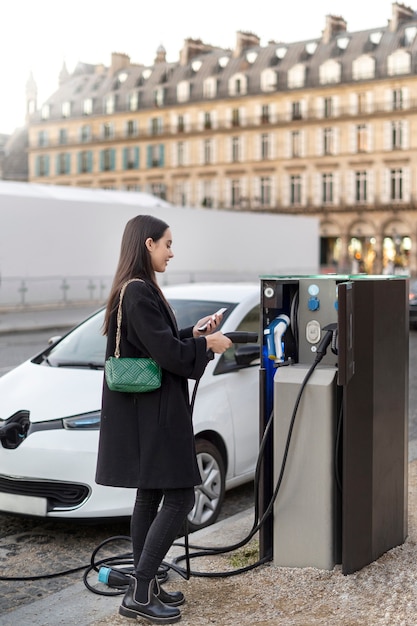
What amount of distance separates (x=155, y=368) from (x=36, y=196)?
2769cm

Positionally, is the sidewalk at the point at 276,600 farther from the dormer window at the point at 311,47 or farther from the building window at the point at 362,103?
the dormer window at the point at 311,47

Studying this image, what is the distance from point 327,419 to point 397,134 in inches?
2646

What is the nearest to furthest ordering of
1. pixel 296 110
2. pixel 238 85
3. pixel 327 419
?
pixel 327 419
pixel 296 110
pixel 238 85

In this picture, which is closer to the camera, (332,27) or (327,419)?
(327,419)

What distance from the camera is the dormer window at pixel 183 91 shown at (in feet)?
263

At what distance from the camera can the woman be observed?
383cm

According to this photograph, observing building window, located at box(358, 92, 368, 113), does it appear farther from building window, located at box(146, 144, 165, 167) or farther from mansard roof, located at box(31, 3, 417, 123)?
building window, located at box(146, 144, 165, 167)

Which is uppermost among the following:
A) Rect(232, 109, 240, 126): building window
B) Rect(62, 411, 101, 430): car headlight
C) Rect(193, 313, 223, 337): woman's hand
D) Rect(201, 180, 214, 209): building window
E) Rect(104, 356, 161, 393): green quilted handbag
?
Rect(232, 109, 240, 126): building window

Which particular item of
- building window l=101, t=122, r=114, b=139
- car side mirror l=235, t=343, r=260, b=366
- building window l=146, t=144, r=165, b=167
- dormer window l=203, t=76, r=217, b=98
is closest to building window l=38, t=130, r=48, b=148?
building window l=101, t=122, r=114, b=139

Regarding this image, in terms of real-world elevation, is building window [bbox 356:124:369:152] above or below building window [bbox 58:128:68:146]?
below

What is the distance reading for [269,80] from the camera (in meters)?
76.0

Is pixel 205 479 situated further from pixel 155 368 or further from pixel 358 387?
pixel 155 368

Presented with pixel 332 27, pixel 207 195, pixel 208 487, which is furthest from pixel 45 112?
pixel 208 487

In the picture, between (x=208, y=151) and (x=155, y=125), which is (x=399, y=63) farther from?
(x=155, y=125)
